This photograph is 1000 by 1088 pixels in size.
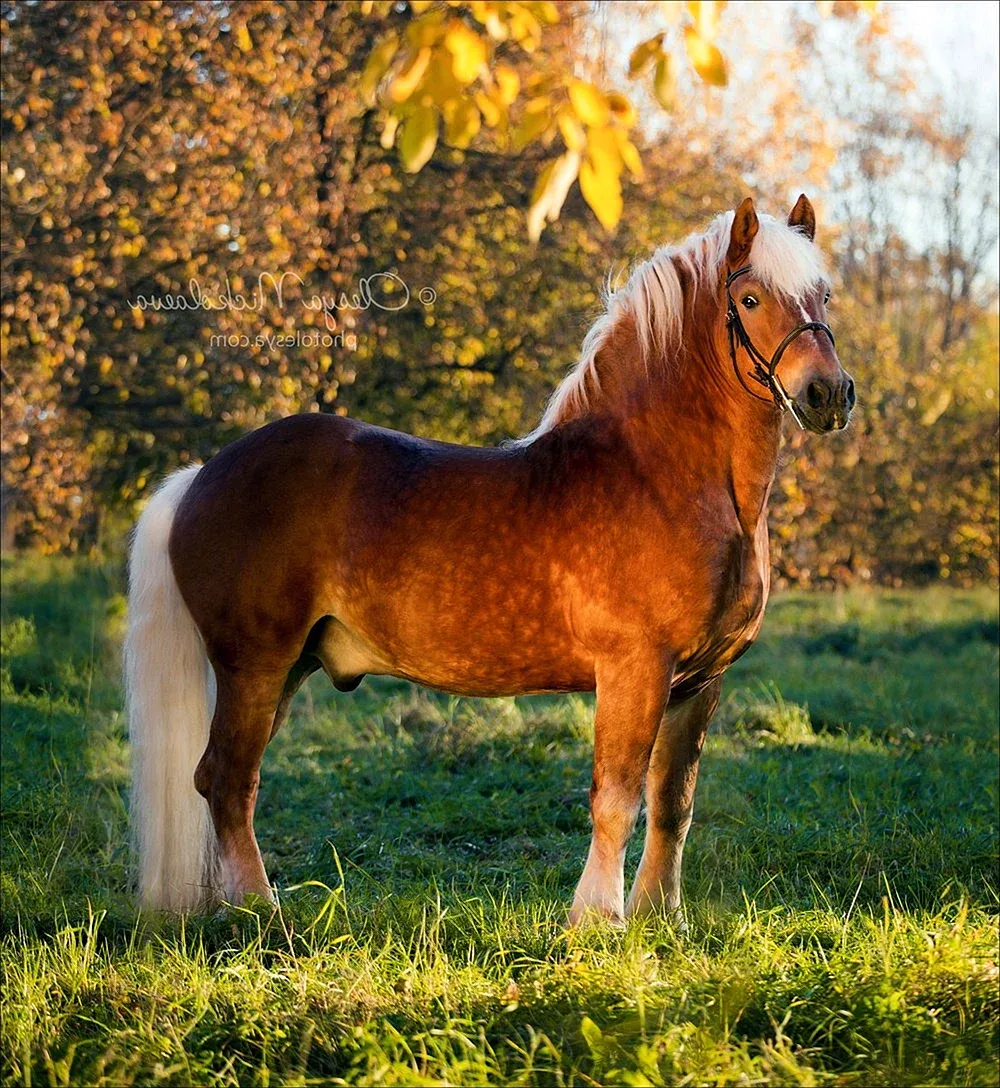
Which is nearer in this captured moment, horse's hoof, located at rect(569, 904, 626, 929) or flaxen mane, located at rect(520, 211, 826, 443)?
horse's hoof, located at rect(569, 904, 626, 929)

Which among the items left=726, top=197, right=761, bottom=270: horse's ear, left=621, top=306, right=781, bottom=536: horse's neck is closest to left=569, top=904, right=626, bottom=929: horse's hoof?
left=621, top=306, right=781, bottom=536: horse's neck

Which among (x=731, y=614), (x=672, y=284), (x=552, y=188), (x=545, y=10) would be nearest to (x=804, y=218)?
(x=672, y=284)

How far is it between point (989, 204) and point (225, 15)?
1805cm

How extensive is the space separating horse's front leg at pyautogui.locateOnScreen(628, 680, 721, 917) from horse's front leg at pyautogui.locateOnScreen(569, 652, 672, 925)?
327 mm

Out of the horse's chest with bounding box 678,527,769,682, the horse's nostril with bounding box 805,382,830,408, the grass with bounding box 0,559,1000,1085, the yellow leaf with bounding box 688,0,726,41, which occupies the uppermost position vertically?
the yellow leaf with bounding box 688,0,726,41

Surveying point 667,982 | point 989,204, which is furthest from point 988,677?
point 989,204

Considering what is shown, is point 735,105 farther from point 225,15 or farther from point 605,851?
point 605,851

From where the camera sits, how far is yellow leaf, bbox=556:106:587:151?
256cm

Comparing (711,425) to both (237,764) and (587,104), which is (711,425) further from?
(237,764)

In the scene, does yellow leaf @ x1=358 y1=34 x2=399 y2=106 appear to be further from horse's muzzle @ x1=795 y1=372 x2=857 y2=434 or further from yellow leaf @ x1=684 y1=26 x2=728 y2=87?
horse's muzzle @ x1=795 y1=372 x2=857 y2=434

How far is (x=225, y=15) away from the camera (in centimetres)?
948

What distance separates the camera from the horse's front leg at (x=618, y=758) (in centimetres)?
381

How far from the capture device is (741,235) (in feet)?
12.7

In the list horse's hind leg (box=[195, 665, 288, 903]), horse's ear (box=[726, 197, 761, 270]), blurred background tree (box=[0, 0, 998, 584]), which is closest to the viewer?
horse's ear (box=[726, 197, 761, 270])
